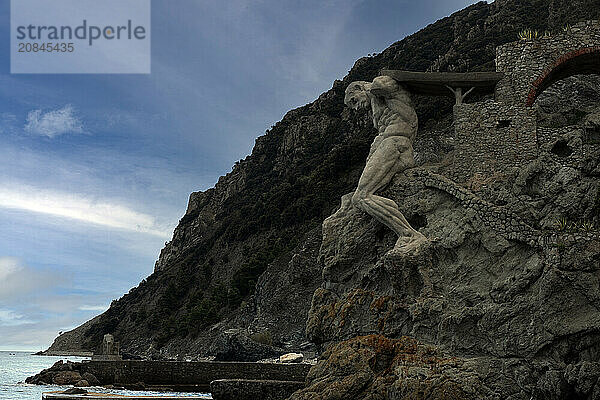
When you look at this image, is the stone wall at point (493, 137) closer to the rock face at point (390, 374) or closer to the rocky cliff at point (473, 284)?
the rocky cliff at point (473, 284)

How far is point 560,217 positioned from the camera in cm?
1466

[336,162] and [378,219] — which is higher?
[336,162]

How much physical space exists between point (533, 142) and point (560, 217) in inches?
137

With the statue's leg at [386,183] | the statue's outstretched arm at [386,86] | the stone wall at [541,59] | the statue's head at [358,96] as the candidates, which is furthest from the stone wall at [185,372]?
the stone wall at [541,59]

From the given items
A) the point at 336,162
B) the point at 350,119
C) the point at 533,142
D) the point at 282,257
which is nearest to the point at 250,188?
the point at 350,119

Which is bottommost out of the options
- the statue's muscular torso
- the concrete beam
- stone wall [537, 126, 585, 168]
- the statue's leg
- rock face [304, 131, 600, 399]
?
rock face [304, 131, 600, 399]

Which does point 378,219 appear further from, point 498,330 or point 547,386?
point 547,386

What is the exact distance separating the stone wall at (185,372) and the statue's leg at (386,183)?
7.53 metres

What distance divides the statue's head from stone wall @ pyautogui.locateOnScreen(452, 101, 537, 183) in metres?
2.67

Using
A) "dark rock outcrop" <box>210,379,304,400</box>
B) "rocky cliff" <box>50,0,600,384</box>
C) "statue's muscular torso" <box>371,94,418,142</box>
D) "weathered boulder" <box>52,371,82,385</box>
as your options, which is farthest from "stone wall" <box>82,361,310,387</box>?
"statue's muscular torso" <box>371,94,418,142</box>

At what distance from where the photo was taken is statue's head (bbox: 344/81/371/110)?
17562 mm

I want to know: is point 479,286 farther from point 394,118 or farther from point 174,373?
point 174,373

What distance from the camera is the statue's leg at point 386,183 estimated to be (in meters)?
14.9

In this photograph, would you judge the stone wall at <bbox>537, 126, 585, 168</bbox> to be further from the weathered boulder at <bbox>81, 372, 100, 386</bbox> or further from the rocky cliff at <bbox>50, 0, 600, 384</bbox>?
the weathered boulder at <bbox>81, 372, 100, 386</bbox>
